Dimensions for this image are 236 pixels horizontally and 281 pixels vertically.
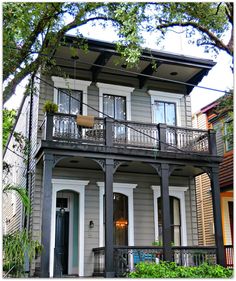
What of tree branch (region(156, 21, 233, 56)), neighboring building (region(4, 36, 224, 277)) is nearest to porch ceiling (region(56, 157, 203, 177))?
neighboring building (region(4, 36, 224, 277))

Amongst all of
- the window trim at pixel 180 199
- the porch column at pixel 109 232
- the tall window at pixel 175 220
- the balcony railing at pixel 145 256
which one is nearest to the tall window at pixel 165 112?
the window trim at pixel 180 199

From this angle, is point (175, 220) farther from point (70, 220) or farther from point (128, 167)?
point (70, 220)

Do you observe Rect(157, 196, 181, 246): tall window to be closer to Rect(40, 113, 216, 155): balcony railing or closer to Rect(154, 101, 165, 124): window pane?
Rect(40, 113, 216, 155): balcony railing

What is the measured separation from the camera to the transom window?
14172mm

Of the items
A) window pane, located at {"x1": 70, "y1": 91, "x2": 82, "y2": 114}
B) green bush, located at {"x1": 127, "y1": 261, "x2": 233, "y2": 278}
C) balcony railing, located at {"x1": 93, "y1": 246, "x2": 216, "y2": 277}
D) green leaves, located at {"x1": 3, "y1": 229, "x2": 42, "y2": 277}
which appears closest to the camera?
green leaves, located at {"x1": 3, "y1": 229, "x2": 42, "y2": 277}

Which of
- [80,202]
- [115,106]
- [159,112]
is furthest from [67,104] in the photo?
[159,112]

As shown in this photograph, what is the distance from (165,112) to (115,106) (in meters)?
1.99

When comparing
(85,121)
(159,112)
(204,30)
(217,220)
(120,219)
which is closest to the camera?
(204,30)

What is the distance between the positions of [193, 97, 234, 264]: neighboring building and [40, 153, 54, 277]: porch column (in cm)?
718

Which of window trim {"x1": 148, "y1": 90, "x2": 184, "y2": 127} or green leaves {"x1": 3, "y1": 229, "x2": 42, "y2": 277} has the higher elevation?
window trim {"x1": 148, "y1": 90, "x2": 184, "y2": 127}

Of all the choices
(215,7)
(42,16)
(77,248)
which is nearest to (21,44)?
(42,16)

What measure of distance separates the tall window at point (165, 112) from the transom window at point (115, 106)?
49.6 inches

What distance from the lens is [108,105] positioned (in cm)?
1423

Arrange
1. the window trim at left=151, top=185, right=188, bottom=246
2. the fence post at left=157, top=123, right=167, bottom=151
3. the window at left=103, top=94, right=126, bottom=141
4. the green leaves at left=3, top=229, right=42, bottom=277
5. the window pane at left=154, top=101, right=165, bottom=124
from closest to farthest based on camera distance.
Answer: the green leaves at left=3, top=229, right=42, bottom=277
the fence post at left=157, top=123, right=167, bottom=151
the window trim at left=151, top=185, right=188, bottom=246
the window at left=103, top=94, right=126, bottom=141
the window pane at left=154, top=101, right=165, bottom=124
